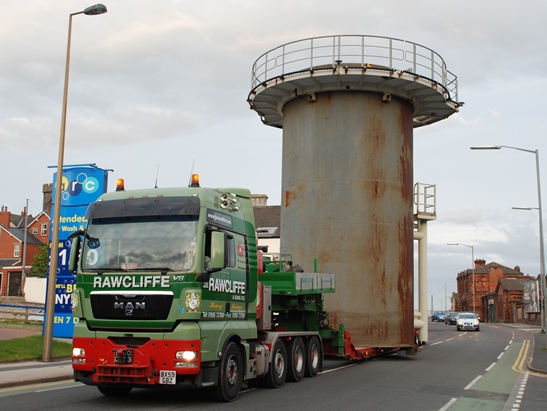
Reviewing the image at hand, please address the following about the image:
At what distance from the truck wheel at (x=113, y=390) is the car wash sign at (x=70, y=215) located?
8.54 m

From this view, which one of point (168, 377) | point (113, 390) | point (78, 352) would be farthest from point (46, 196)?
point (168, 377)

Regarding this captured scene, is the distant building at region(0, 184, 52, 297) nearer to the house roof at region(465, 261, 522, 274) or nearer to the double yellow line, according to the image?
the double yellow line

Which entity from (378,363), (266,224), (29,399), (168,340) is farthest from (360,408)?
(266,224)

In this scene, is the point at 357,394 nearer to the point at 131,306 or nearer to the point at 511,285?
the point at 131,306

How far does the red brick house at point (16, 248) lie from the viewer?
67.4 metres

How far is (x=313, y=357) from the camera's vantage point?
621 inches

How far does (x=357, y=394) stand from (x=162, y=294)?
455 cm

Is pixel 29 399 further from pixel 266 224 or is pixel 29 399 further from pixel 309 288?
pixel 266 224

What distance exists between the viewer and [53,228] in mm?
17594

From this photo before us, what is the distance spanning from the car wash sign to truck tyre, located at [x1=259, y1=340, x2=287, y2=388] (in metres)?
8.54

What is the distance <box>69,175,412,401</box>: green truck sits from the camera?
34.1 ft

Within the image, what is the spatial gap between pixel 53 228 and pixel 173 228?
26.0 ft

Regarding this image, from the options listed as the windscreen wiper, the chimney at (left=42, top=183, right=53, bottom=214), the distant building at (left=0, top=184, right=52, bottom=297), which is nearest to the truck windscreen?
the windscreen wiper

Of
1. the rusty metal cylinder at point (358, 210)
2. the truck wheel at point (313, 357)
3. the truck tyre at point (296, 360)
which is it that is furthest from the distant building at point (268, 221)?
the truck tyre at point (296, 360)
